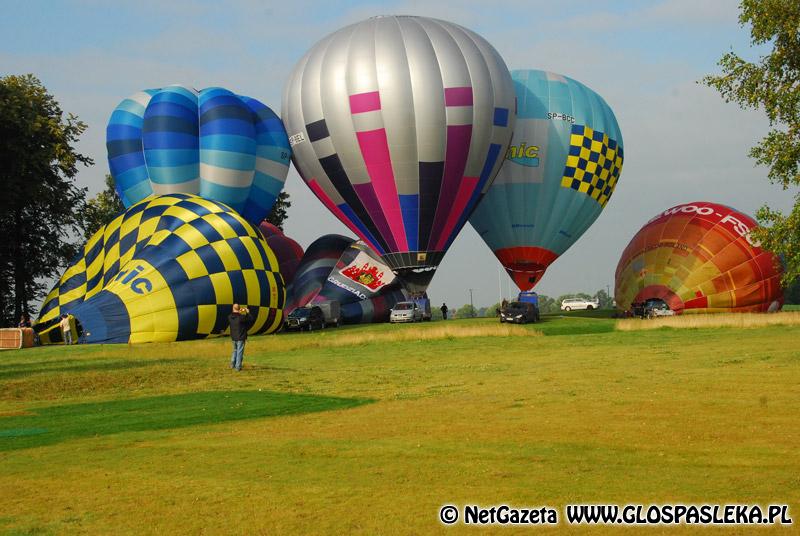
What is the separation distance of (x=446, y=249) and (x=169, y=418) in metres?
32.1

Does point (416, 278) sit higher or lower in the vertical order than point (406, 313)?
higher

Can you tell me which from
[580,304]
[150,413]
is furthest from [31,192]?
[580,304]

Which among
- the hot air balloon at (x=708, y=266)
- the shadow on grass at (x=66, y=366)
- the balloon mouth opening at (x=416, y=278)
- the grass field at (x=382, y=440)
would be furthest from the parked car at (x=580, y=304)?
the shadow on grass at (x=66, y=366)

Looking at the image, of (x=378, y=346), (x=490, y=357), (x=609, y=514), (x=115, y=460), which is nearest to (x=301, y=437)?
(x=115, y=460)

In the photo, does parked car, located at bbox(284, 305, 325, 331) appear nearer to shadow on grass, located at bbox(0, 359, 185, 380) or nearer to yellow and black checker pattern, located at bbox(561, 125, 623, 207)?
yellow and black checker pattern, located at bbox(561, 125, 623, 207)

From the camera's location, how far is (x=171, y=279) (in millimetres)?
34062

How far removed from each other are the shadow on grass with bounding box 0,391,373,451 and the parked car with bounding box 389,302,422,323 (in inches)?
1168

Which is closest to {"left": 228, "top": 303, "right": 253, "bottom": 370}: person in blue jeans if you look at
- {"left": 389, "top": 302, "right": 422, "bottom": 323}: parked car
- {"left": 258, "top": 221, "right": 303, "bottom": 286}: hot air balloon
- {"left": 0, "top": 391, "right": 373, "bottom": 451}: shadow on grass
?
{"left": 0, "top": 391, "right": 373, "bottom": 451}: shadow on grass

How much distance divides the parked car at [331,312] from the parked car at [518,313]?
8141mm

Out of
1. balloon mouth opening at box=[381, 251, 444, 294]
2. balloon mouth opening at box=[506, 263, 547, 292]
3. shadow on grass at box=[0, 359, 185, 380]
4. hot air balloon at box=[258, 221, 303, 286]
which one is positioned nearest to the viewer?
shadow on grass at box=[0, 359, 185, 380]

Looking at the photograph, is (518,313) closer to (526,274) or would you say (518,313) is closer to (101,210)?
(526,274)

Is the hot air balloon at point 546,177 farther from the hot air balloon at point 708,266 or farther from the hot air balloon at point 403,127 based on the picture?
the hot air balloon at point 708,266

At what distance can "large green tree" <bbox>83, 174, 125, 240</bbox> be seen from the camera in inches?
2107

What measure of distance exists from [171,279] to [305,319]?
10.4 metres
